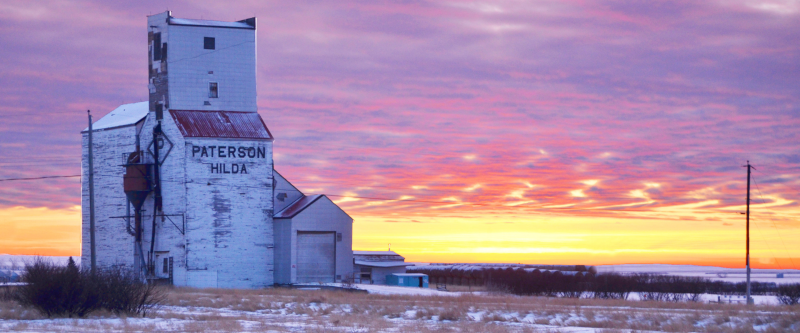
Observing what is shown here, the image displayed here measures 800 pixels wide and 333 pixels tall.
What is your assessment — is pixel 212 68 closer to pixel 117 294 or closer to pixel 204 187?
pixel 204 187

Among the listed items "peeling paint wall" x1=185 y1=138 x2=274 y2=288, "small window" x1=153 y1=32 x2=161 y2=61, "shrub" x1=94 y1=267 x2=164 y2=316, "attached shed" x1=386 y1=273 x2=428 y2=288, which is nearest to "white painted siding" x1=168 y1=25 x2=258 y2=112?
"small window" x1=153 y1=32 x2=161 y2=61

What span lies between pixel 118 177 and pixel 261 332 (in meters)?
36.5

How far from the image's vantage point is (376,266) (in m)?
73.5

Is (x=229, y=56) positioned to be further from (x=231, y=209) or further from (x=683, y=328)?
(x=683, y=328)

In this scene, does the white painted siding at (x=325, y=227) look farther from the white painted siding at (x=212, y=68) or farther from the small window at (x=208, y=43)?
the small window at (x=208, y=43)

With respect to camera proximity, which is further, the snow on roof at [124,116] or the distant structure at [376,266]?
the distant structure at [376,266]

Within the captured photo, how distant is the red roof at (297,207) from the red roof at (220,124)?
504 cm

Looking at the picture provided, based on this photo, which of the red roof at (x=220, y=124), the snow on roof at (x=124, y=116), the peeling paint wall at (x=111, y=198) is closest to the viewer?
the red roof at (x=220, y=124)

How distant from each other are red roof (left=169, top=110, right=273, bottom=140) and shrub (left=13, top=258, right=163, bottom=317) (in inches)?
966

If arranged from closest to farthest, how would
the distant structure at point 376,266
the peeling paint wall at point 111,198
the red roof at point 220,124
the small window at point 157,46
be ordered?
the red roof at point 220,124
the peeling paint wall at point 111,198
the small window at point 157,46
the distant structure at point 376,266

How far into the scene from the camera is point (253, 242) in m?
52.8

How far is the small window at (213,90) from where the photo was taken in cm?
5456

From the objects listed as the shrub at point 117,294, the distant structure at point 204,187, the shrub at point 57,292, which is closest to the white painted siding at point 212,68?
the distant structure at point 204,187

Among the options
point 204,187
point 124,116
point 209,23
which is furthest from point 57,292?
point 124,116
